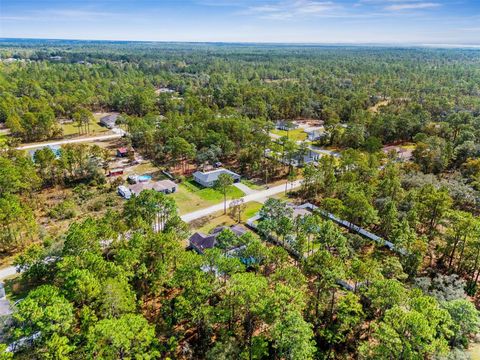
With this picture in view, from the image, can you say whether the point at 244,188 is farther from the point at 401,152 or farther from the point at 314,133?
the point at 314,133

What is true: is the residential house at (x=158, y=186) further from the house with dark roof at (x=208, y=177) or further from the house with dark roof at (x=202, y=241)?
the house with dark roof at (x=202, y=241)

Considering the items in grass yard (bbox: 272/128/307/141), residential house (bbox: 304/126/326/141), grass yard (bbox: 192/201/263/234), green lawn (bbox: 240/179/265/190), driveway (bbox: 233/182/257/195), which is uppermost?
grass yard (bbox: 192/201/263/234)

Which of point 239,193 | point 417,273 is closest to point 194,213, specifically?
point 239,193

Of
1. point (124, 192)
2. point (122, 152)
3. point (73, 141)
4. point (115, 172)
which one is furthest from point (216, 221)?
point (73, 141)

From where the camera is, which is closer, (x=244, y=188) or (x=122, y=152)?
(x=244, y=188)

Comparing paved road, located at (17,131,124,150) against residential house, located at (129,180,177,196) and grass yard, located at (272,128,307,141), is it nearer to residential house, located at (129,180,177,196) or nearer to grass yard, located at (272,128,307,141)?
residential house, located at (129,180,177,196)

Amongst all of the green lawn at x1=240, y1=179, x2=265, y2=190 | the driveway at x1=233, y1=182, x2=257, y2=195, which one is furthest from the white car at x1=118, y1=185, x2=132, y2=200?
the green lawn at x1=240, y1=179, x2=265, y2=190

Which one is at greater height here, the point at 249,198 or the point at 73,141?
the point at 249,198
